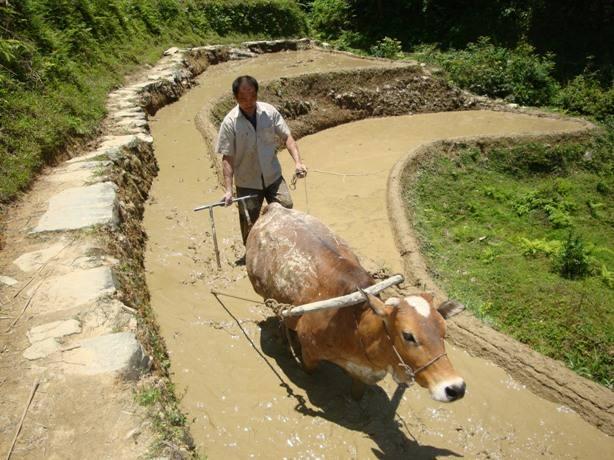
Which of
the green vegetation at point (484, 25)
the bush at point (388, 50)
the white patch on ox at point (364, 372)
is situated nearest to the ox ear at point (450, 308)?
the white patch on ox at point (364, 372)

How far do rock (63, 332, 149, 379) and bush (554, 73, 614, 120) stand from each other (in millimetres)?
18090

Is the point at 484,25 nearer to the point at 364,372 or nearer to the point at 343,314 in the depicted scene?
the point at 343,314

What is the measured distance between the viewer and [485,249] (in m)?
8.80

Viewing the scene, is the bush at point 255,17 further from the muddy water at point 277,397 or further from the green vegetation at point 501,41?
the muddy water at point 277,397

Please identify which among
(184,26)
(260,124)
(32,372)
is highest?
(184,26)

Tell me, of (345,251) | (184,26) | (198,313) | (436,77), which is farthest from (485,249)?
(184,26)

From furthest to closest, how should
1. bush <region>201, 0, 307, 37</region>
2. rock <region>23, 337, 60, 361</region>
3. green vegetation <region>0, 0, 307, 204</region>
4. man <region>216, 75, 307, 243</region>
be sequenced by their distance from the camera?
1. bush <region>201, 0, 307, 37</region>
2. green vegetation <region>0, 0, 307, 204</region>
3. man <region>216, 75, 307, 243</region>
4. rock <region>23, 337, 60, 361</region>

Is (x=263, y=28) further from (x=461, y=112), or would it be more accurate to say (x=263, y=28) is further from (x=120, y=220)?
(x=120, y=220)

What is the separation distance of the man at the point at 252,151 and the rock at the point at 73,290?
1.70 meters

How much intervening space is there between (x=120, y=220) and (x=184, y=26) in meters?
16.9

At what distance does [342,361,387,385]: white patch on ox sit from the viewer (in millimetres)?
4037

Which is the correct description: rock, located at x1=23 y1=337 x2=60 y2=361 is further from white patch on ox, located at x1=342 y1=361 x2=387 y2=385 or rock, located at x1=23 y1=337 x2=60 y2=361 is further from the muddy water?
white patch on ox, located at x1=342 y1=361 x2=387 y2=385

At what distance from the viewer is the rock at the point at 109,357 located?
3.58 metres

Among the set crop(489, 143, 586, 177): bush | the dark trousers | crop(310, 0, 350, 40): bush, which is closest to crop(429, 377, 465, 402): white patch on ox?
the dark trousers
